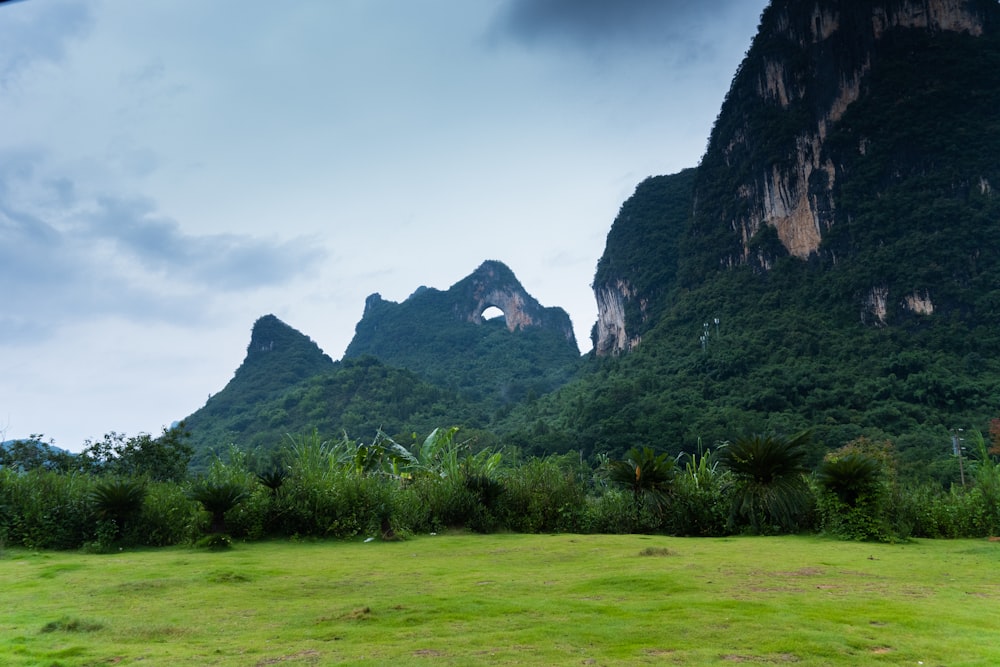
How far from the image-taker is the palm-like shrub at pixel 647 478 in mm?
12117

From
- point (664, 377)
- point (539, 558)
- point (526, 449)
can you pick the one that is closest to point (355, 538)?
point (539, 558)

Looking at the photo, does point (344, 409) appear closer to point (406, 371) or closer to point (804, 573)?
point (406, 371)

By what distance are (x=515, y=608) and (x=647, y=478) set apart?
7.70 meters

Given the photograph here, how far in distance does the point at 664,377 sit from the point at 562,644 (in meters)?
58.4

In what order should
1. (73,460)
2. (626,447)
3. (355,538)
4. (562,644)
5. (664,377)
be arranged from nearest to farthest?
(562,644) < (355,538) < (73,460) < (626,447) < (664,377)

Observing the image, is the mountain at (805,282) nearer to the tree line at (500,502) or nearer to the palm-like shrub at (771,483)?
the tree line at (500,502)

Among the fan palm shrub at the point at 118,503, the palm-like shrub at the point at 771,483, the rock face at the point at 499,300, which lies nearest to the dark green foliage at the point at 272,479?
the fan palm shrub at the point at 118,503

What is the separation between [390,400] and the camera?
246ft

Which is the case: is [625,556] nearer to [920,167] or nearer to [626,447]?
[626,447]

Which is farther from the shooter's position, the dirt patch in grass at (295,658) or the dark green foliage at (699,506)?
the dark green foliage at (699,506)

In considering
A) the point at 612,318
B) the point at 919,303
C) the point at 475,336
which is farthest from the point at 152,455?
the point at 475,336

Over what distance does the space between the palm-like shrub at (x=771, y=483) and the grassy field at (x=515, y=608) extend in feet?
7.39

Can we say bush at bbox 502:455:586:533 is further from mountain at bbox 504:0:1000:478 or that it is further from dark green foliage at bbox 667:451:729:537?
mountain at bbox 504:0:1000:478

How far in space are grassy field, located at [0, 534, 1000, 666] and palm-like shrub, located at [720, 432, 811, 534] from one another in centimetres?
225
